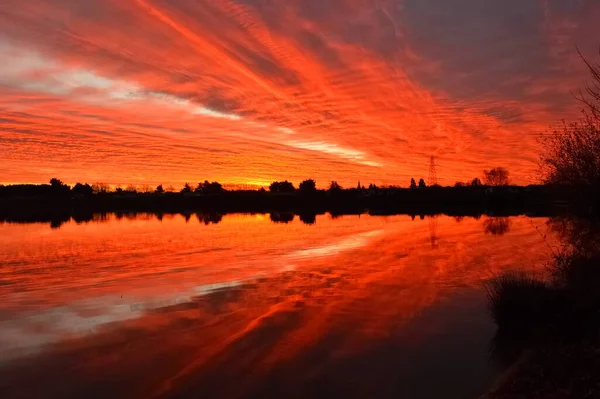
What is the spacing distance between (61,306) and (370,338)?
1129 centimetres

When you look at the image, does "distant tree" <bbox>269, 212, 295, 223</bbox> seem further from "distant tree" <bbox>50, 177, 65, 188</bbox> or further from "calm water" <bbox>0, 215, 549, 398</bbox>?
"distant tree" <bbox>50, 177, 65, 188</bbox>

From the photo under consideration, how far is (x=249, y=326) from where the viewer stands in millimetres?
14195

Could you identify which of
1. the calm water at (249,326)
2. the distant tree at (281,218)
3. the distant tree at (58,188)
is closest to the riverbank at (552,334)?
the calm water at (249,326)

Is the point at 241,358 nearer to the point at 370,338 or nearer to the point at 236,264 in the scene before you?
the point at 370,338

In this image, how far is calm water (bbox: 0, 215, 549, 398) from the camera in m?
10.2

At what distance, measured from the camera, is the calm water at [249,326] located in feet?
33.5

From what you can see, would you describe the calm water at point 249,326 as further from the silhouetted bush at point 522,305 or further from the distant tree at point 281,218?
the distant tree at point 281,218

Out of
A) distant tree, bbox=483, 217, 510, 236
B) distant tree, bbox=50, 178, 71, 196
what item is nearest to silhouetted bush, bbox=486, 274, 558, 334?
distant tree, bbox=483, 217, 510, 236

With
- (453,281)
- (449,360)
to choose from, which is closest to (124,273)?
(453,281)

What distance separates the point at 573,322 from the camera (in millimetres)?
10617

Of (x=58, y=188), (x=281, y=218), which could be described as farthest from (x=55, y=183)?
(x=281, y=218)

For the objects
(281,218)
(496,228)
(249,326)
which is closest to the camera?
(249,326)

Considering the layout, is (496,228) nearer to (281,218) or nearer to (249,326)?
(281,218)

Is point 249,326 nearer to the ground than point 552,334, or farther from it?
nearer to the ground
